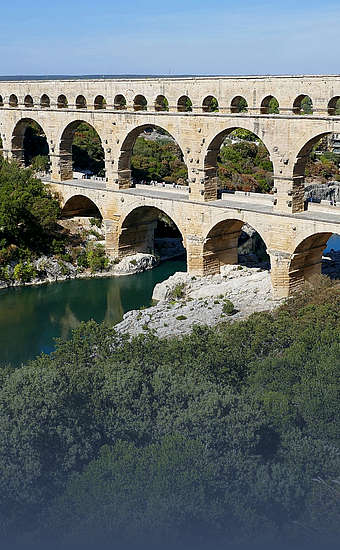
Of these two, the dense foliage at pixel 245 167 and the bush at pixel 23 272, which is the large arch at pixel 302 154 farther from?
the dense foliage at pixel 245 167

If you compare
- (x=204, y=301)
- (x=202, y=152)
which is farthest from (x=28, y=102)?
(x=204, y=301)

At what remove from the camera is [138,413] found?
43.1 ft

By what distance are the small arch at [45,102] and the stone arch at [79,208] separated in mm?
5405

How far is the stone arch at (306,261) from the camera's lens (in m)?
24.2

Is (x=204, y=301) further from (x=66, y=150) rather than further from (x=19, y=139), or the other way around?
(x=19, y=139)

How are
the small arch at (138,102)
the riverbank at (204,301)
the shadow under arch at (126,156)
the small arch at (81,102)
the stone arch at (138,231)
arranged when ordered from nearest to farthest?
the riverbank at (204,301)
the small arch at (138,102)
the shadow under arch at (126,156)
the stone arch at (138,231)
the small arch at (81,102)

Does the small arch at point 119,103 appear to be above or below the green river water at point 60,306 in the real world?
above

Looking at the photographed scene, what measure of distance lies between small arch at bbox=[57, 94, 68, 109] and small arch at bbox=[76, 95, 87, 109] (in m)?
1.15

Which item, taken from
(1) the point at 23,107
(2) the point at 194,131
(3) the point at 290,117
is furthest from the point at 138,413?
(1) the point at 23,107

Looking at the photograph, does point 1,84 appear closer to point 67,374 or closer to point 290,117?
point 290,117

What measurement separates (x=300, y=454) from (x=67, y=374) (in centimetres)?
511

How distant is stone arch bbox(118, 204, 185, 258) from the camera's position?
31.6 metres

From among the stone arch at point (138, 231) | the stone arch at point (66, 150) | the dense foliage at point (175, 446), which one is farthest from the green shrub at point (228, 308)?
the stone arch at point (66, 150)

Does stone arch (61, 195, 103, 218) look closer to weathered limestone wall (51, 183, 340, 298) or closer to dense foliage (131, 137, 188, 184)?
weathered limestone wall (51, 183, 340, 298)
